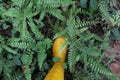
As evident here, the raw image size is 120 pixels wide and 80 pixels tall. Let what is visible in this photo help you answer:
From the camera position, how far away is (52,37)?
4.87m

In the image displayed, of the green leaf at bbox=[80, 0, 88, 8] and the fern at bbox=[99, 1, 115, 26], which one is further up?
the green leaf at bbox=[80, 0, 88, 8]

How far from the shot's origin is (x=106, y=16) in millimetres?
4902

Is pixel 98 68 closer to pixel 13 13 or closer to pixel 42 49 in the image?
pixel 42 49

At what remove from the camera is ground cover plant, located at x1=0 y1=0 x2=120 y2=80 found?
4461 millimetres

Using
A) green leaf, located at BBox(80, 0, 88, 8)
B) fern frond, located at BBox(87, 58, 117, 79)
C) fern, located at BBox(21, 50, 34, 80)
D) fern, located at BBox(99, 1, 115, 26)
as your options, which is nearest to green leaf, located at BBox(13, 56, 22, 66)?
fern, located at BBox(21, 50, 34, 80)

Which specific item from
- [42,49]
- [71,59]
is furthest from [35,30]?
[71,59]

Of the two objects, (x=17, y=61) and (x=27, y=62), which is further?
(x=17, y=61)

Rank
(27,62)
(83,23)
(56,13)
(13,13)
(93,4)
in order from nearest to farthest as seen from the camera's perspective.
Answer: (27,62) < (13,13) < (56,13) < (83,23) < (93,4)

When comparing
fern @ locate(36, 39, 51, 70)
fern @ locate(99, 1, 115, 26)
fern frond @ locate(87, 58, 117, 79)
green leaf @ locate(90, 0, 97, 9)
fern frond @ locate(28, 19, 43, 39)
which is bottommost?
fern frond @ locate(87, 58, 117, 79)

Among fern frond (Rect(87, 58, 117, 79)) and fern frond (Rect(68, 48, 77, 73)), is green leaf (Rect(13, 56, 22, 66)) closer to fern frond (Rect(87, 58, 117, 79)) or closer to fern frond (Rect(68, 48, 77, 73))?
fern frond (Rect(68, 48, 77, 73))

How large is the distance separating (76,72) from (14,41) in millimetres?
1113

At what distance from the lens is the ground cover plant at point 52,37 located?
14.6 ft

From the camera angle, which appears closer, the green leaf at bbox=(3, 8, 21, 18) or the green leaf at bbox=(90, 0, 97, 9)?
the green leaf at bbox=(3, 8, 21, 18)

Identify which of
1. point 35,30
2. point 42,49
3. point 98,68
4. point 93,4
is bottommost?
point 98,68
